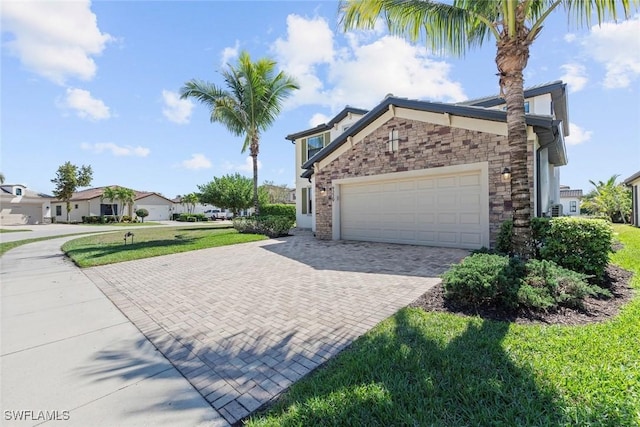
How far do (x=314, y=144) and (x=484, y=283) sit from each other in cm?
1709

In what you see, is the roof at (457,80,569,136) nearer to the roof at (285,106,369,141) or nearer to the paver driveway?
the roof at (285,106,369,141)

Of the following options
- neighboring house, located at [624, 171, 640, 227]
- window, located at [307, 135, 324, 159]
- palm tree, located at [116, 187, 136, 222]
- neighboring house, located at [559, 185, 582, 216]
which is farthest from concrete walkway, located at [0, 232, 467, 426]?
neighboring house, located at [559, 185, 582, 216]

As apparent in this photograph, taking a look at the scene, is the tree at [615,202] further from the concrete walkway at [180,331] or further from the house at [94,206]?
the house at [94,206]

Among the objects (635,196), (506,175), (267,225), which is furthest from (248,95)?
(635,196)

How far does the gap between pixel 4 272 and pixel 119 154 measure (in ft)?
97.8

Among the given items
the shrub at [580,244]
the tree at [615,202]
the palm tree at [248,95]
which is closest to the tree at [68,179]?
the palm tree at [248,95]

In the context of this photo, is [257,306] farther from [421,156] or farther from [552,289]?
[421,156]

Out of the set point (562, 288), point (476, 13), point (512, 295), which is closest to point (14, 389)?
point (512, 295)

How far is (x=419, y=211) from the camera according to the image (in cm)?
1033

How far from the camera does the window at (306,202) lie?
1977 centimetres

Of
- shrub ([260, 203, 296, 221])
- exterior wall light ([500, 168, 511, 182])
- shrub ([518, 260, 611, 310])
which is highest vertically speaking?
exterior wall light ([500, 168, 511, 182])

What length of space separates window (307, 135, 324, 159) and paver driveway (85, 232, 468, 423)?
11824 mm

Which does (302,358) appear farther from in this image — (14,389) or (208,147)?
(208,147)

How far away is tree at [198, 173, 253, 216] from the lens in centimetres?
2269
